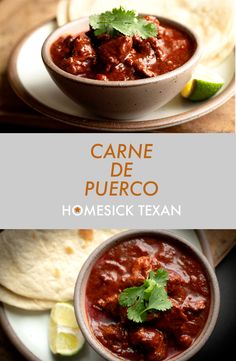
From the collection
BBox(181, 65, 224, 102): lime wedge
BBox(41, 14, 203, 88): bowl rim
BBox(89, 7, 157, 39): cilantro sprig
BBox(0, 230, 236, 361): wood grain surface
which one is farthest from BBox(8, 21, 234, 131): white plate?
BBox(0, 230, 236, 361): wood grain surface

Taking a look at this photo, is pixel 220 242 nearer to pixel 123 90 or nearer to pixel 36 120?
pixel 123 90

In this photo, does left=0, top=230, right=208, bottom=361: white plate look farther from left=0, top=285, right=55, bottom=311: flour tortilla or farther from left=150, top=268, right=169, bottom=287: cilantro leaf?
left=150, top=268, right=169, bottom=287: cilantro leaf

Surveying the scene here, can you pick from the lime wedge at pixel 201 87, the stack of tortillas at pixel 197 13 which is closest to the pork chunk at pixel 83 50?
the lime wedge at pixel 201 87

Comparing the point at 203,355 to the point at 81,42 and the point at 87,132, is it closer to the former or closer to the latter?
the point at 87,132

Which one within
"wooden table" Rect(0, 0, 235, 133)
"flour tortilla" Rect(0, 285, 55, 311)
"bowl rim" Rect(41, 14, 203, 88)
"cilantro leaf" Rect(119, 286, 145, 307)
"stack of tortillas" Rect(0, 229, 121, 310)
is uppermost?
"bowl rim" Rect(41, 14, 203, 88)

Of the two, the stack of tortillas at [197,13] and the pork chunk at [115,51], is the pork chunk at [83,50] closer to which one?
the pork chunk at [115,51]

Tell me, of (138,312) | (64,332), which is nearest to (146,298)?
(138,312)
